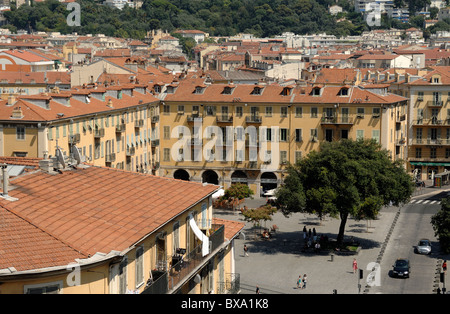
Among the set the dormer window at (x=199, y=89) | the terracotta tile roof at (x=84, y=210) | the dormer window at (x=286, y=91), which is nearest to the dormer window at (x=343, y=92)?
the dormer window at (x=286, y=91)

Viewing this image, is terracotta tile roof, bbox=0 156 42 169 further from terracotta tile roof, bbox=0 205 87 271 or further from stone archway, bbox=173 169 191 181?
stone archway, bbox=173 169 191 181

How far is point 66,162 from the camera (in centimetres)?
3108

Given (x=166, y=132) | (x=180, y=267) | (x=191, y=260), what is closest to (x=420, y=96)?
(x=166, y=132)

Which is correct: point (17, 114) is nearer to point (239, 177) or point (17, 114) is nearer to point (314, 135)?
point (239, 177)

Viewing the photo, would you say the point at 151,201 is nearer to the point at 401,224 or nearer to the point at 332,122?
the point at 401,224

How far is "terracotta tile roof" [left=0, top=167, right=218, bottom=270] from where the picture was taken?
73.4 feet

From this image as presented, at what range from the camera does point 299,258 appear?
55219mm

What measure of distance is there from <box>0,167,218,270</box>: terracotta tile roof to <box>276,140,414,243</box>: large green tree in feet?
77.3

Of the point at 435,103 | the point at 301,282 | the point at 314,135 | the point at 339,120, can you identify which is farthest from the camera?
the point at 435,103

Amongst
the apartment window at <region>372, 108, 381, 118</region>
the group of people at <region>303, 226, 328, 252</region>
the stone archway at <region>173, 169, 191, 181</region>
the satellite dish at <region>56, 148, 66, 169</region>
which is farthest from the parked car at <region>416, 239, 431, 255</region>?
the satellite dish at <region>56, 148, 66, 169</region>

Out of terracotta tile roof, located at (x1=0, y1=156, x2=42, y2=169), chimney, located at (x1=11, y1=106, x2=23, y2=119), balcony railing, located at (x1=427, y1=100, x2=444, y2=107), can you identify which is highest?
terracotta tile roof, located at (x1=0, y1=156, x2=42, y2=169)

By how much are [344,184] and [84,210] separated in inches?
1234
